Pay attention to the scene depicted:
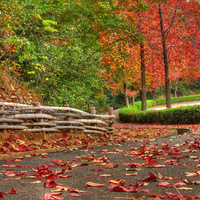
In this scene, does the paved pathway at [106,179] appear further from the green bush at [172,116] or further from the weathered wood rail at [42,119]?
the green bush at [172,116]

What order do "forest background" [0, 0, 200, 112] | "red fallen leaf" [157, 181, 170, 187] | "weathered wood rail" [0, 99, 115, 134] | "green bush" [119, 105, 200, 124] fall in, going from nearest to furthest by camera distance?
"red fallen leaf" [157, 181, 170, 187], "weathered wood rail" [0, 99, 115, 134], "forest background" [0, 0, 200, 112], "green bush" [119, 105, 200, 124]

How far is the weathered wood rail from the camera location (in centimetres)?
575

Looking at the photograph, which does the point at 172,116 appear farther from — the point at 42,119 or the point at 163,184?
the point at 163,184

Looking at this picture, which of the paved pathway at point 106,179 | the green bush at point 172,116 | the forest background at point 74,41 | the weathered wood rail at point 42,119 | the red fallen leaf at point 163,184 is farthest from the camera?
the green bush at point 172,116

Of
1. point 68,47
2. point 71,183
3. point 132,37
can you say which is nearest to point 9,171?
point 71,183

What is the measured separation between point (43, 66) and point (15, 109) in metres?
2.69

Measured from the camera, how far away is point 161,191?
103 inches

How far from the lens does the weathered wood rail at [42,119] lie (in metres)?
5.75

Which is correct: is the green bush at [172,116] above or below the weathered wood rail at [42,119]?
below

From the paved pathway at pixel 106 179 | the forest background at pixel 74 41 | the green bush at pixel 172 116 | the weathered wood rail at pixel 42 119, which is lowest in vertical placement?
the green bush at pixel 172 116

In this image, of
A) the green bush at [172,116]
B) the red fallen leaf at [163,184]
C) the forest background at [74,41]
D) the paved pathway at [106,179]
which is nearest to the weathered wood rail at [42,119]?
the forest background at [74,41]

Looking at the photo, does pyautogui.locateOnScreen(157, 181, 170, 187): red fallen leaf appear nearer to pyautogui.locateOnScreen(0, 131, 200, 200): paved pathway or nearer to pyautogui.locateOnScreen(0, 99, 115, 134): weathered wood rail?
pyautogui.locateOnScreen(0, 131, 200, 200): paved pathway

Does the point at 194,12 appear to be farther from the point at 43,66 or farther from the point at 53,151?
the point at 53,151

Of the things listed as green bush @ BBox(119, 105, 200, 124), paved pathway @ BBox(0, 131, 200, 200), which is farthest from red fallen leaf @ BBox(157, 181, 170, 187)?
green bush @ BBox(119, 105, 200, 124)
